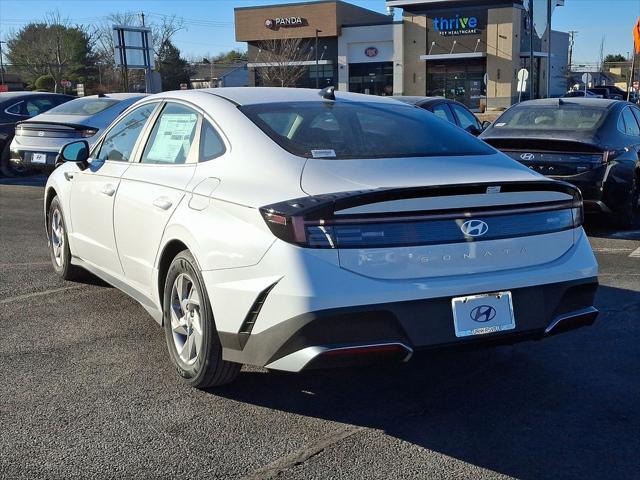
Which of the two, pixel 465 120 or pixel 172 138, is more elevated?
pixel 172 138

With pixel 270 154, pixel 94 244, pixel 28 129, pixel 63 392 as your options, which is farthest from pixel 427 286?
pixel 28 129

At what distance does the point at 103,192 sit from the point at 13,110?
1061cm

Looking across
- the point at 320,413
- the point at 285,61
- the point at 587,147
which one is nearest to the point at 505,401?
the point at 320,413

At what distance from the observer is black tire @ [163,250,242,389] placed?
360 centimetres

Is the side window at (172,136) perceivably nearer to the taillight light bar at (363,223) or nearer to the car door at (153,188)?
the car door at (153,188)

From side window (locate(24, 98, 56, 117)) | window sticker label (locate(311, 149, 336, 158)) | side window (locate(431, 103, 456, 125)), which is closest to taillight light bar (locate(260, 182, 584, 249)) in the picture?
window sticker label (locate(311, 149, 336, 158))

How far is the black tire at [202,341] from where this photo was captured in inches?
142

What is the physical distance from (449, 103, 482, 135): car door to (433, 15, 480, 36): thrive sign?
156ft

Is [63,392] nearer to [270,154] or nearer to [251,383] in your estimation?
[251,383]

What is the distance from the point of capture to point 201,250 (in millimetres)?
3598

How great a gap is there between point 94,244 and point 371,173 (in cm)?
250

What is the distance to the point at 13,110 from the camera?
1427cm

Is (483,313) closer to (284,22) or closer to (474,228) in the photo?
(474,228)

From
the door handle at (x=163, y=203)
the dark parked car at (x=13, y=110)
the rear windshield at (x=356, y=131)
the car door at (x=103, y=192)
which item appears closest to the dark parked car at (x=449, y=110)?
the car door at (x=103, y=192)
